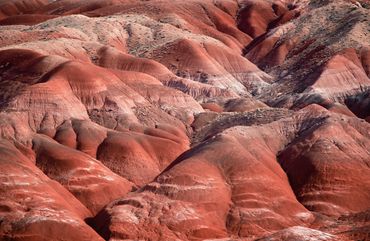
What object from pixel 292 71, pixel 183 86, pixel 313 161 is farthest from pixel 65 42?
pixel 313 161

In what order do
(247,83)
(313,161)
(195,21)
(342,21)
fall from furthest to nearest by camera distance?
1. (195,21)
2. (342,21)
3. (247,83)
4. (313,161)

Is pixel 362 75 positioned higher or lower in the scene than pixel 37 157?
lower

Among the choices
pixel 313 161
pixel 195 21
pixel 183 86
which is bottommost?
pixel 195 21

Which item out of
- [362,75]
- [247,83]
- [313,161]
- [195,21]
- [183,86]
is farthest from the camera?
[195,21]

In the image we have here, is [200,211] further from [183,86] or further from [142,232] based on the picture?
[183,86]

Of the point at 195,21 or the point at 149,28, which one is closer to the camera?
the point at 149,28

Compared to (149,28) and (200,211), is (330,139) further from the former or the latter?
(149,28)
